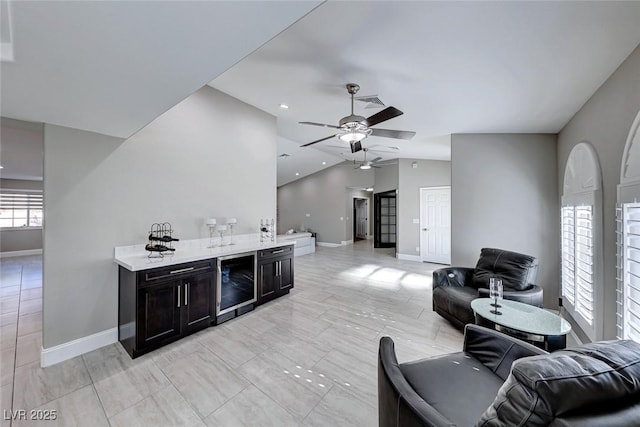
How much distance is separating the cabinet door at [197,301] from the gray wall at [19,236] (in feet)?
30.7

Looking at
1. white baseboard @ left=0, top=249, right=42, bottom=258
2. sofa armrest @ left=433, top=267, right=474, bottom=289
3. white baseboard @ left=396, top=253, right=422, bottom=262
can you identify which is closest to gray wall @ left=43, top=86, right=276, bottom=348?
sofa armrest @ left=433, top=267, right=474, bottom=289

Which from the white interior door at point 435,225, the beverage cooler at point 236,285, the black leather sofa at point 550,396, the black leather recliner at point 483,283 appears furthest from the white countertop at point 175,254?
the white interior door at point 435,225

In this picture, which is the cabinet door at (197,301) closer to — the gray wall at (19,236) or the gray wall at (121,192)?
the gray wall at (121,192)

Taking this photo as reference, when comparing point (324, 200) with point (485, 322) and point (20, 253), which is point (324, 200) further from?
point (20, 253)

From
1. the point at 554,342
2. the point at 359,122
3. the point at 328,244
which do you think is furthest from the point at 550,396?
the point at 328,244

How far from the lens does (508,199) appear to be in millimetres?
3990

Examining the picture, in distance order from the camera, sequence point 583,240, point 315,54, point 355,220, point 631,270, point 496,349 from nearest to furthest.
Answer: point 496,349
point 631,270
point 315,54
point 583,240
point 355,220

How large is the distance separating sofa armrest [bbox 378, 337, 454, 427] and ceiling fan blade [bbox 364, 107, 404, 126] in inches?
91.8

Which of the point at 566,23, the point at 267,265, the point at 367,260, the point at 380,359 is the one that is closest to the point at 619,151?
the point at 566,23

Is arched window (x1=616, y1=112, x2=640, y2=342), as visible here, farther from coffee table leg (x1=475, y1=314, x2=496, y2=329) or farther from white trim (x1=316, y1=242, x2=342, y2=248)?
white trim (x1=316, y1=242, x2=342, y2=248)

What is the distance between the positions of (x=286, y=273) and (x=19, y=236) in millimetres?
9745

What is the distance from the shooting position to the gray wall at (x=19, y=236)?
7551mm

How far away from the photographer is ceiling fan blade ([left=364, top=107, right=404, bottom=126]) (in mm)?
2716

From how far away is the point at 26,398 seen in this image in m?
1.95
